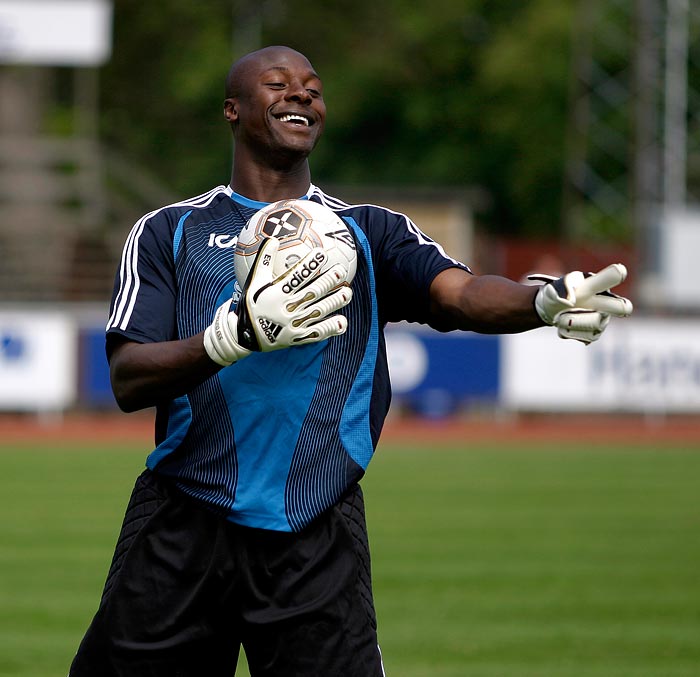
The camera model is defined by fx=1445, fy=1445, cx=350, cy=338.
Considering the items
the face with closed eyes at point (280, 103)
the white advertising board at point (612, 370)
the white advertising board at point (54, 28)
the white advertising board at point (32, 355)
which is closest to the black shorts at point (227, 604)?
the face with closed eyes at point (280, 103)

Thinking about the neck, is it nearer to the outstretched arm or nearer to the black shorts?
the outstretched arm

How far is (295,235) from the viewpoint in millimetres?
3359

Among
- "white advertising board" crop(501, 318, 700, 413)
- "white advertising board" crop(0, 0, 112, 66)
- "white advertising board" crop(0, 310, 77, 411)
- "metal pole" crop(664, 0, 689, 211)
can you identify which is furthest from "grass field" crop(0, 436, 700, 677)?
"metal pole" crop(664, 0, 689, 211)

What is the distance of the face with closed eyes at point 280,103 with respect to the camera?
12.1ft

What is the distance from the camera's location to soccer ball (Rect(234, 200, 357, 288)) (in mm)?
3328

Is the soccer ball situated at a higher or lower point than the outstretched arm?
higher

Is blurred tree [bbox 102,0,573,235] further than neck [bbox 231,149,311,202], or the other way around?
blurred tree [bbox 102,0,573,235]

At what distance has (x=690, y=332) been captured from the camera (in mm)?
20422

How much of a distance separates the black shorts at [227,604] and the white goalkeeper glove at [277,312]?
20.4 inches

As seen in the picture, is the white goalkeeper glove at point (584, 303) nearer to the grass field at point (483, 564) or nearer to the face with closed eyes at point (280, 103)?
the face with closed eyes at point (280, 103)

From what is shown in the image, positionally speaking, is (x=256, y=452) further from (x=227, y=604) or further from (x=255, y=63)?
(x=255, y=63)

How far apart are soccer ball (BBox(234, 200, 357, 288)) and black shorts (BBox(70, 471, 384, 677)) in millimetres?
657

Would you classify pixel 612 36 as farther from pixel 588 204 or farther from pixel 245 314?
pixel 245 314

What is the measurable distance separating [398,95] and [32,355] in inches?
1200
